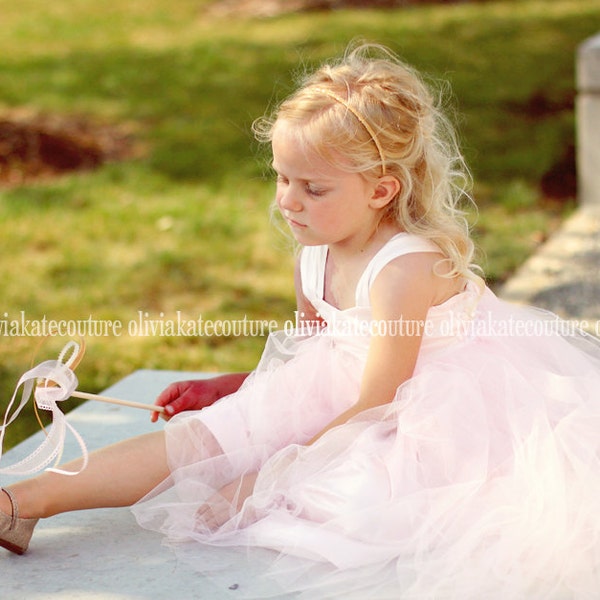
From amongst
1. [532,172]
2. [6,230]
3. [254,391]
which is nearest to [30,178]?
[6,230]

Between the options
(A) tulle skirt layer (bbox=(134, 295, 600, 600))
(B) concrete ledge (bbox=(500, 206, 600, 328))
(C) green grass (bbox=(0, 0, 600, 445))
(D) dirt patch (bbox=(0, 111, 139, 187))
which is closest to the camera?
(A) tulle skirt layer (bbox=(134, 295, 600, 600))

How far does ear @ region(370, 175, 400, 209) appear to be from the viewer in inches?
88.7

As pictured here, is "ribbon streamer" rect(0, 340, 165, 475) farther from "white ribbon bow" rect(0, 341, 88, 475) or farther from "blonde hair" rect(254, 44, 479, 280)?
"blonde hair" rect(254, 44, 479, 280)

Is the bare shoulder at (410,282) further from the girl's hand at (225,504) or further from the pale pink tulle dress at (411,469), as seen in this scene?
the girl's hand at (225,504)

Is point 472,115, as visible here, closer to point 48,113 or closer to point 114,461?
point 48,113

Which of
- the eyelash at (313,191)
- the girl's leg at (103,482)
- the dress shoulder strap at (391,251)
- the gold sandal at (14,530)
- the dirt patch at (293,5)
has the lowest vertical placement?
the gold sandal at (14,530)

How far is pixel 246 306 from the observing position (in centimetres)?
453

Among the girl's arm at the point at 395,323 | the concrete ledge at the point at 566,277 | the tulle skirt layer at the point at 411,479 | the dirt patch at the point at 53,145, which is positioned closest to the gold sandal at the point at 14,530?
the tulle skirt layer at the point at 411,479

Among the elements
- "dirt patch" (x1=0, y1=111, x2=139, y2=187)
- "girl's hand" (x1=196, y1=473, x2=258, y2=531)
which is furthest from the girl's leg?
"dirt patch" (x1=0, y1=111, x2=139, y2=187)

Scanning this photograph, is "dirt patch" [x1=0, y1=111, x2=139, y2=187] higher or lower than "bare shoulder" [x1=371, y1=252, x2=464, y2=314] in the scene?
higher

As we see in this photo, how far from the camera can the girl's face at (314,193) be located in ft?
7.23

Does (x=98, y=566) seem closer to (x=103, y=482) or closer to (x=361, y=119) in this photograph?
(x=103, y=482)

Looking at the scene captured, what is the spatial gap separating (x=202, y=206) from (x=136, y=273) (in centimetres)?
93

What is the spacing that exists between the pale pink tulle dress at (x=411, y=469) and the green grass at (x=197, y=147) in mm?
569
